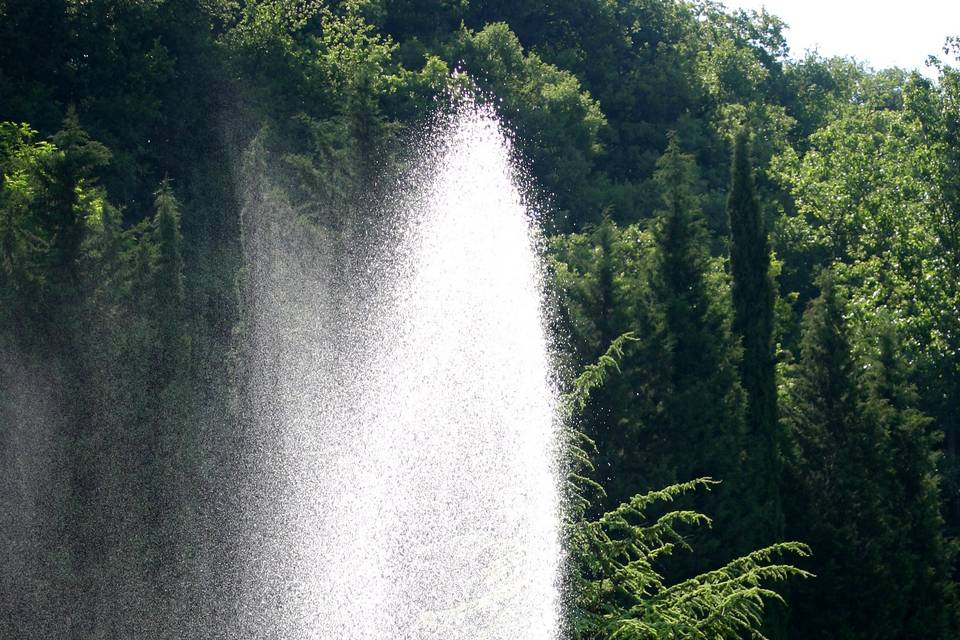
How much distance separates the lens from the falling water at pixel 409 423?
33.8ft

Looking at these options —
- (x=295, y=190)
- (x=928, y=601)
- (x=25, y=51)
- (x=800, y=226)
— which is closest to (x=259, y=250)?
(x=295, y=190)

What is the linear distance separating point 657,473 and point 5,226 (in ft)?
34.9

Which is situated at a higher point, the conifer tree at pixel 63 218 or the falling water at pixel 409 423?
the conifer tree at pixel 63 218

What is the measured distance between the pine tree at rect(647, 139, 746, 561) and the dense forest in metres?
0.05

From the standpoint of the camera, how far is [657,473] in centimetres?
2008

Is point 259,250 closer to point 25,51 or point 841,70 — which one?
point 25,51

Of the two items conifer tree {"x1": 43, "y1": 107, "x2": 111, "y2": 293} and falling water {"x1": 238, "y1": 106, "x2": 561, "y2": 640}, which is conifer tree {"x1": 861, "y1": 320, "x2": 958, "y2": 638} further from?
conifer tree {"x1": 43, "y1": 107, "x2": 111, "y2": 293}

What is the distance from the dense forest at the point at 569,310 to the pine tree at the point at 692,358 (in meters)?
0.05

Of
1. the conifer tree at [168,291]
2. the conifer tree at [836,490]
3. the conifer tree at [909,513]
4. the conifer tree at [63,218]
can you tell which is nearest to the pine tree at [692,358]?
the conifer tree at [836,490]

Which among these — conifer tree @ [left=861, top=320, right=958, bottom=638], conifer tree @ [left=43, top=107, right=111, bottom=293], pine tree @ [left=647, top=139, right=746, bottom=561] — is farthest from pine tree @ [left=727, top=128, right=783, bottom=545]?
conifer tree @ [left=43, top=107, right=111, bottom=293]

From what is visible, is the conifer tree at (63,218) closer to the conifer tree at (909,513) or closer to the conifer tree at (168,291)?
the conifer tree at (168,291)

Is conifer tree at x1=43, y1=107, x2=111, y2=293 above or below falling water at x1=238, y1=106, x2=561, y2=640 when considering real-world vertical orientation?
above

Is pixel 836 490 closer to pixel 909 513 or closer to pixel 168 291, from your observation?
pixel 909 513

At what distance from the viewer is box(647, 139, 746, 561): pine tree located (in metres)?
20.8
